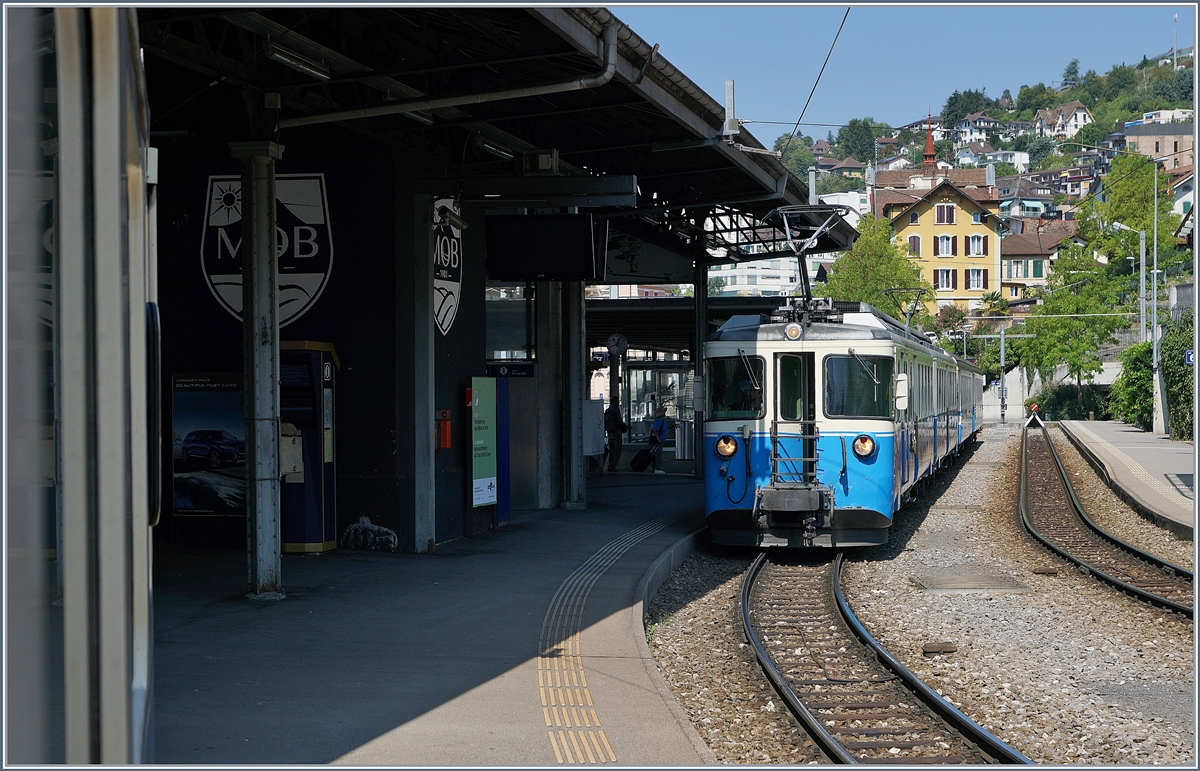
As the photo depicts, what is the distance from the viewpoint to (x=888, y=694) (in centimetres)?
755

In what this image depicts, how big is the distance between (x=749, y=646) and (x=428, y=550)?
15.0 ft

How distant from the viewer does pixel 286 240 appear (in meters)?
12.3

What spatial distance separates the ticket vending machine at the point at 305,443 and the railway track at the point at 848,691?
4.54m

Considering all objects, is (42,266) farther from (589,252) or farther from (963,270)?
(963,270)

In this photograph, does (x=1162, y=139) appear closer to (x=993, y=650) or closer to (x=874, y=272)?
(x=874, y=272)

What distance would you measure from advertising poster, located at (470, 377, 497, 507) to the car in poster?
109 inches

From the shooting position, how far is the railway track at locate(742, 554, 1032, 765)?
20.6ft

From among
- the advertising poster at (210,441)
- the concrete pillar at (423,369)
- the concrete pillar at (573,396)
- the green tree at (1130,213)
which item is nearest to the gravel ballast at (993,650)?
the concrete pillar at (423,369)

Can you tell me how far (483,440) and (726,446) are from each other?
3018 mm

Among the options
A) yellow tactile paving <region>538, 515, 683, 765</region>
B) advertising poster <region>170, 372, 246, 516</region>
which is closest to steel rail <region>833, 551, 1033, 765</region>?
yellow tactile paving <region>538, 515, 683, 765</region>

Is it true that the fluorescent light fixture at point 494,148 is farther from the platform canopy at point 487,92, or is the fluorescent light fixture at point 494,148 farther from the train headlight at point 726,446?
the train headlight at point 726,446

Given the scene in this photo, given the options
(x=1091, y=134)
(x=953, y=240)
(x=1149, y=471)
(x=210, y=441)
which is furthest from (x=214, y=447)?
(x=1091, y=134)

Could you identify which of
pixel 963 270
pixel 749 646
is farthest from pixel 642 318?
pixel 963 270

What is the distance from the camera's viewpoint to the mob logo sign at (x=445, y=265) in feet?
42.2
